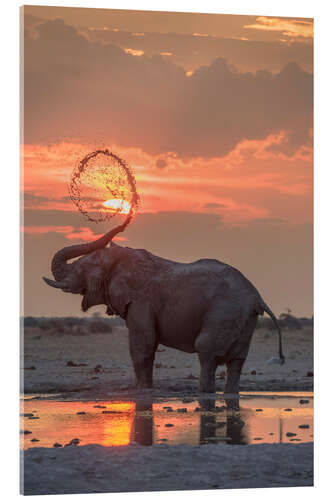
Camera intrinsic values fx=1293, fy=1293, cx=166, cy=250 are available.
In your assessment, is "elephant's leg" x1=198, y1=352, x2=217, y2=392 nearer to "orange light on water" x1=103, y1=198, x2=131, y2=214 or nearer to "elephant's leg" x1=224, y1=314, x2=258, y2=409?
"elephant's leg" x1=224, y1=314, x2=258, y2=409

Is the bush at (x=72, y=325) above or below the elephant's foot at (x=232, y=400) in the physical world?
above

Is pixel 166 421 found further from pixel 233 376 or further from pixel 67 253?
pixel 67 253

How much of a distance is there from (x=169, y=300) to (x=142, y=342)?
2.03 feet

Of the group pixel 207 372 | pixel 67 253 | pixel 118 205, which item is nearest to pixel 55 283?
pixel 67 253

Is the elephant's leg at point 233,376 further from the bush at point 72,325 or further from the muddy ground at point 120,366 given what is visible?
the bush at point 72,325

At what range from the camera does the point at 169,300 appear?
16.0 meters

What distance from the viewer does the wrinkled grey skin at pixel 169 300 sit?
616 inches

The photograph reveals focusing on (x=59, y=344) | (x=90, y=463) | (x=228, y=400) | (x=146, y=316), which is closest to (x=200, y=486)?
(x=90, y=463)

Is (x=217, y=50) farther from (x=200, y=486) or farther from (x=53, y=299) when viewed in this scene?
(x=200, y=486)

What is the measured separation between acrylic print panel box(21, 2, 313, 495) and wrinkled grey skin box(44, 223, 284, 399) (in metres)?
0.02

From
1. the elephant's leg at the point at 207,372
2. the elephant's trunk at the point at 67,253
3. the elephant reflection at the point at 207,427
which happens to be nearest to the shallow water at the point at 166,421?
the elephant reflection at the point at 207,427

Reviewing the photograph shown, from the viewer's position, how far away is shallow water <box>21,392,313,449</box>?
12.8 metres

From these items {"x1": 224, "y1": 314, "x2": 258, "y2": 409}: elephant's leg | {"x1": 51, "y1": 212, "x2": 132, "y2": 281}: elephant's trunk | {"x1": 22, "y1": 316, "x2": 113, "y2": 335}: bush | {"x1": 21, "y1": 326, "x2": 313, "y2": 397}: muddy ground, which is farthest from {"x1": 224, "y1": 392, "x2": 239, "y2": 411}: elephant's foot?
{"x1": 22, "y1": 316, "x2": 113, "y2": 335}: bush

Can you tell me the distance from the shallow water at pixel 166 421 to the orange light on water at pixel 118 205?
88.5 inches
